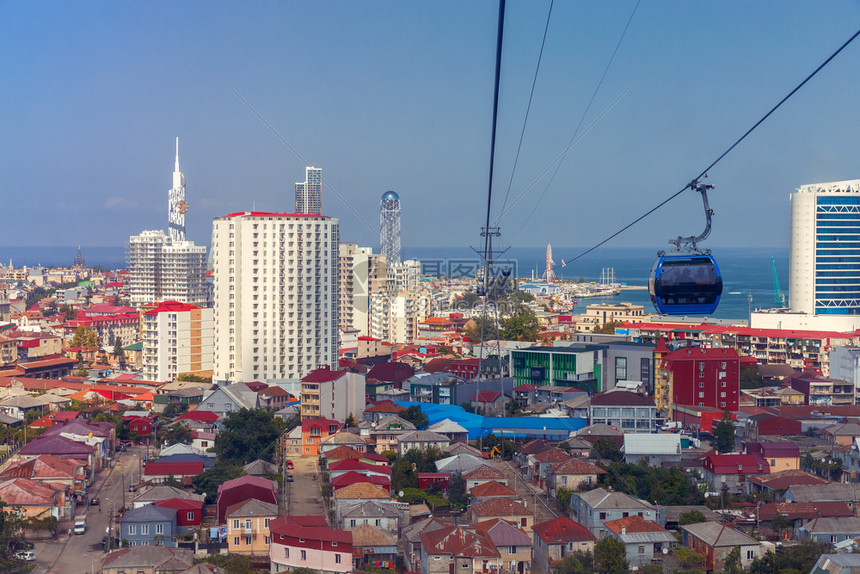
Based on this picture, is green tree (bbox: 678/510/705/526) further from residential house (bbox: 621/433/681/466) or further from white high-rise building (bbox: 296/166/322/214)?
white high-rise building (bbox: 296/166/322/214)

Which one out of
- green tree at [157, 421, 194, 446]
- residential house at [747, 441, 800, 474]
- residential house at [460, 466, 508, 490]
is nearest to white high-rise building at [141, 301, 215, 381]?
green tree at [157, 421, 194, 446]

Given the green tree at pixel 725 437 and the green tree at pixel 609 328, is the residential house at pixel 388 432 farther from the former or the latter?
the green tree at pixel 609 328

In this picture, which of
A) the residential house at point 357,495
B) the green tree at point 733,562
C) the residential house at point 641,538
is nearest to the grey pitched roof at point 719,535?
the green tree at point 733,562

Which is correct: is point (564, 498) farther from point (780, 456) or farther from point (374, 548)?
point (780, 456)

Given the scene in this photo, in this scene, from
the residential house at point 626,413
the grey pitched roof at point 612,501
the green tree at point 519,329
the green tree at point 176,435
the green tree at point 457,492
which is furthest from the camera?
the green tree at point 519,329

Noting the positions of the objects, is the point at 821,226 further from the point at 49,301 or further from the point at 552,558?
the point at 49,301

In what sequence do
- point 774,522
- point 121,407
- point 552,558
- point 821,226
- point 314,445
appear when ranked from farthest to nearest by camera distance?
1. point 821,226
2. point 121,407
3. point 314,445
4. point 774,522
5. point 552,558

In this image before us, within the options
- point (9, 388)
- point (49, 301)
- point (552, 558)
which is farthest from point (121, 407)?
point (49, 301)
